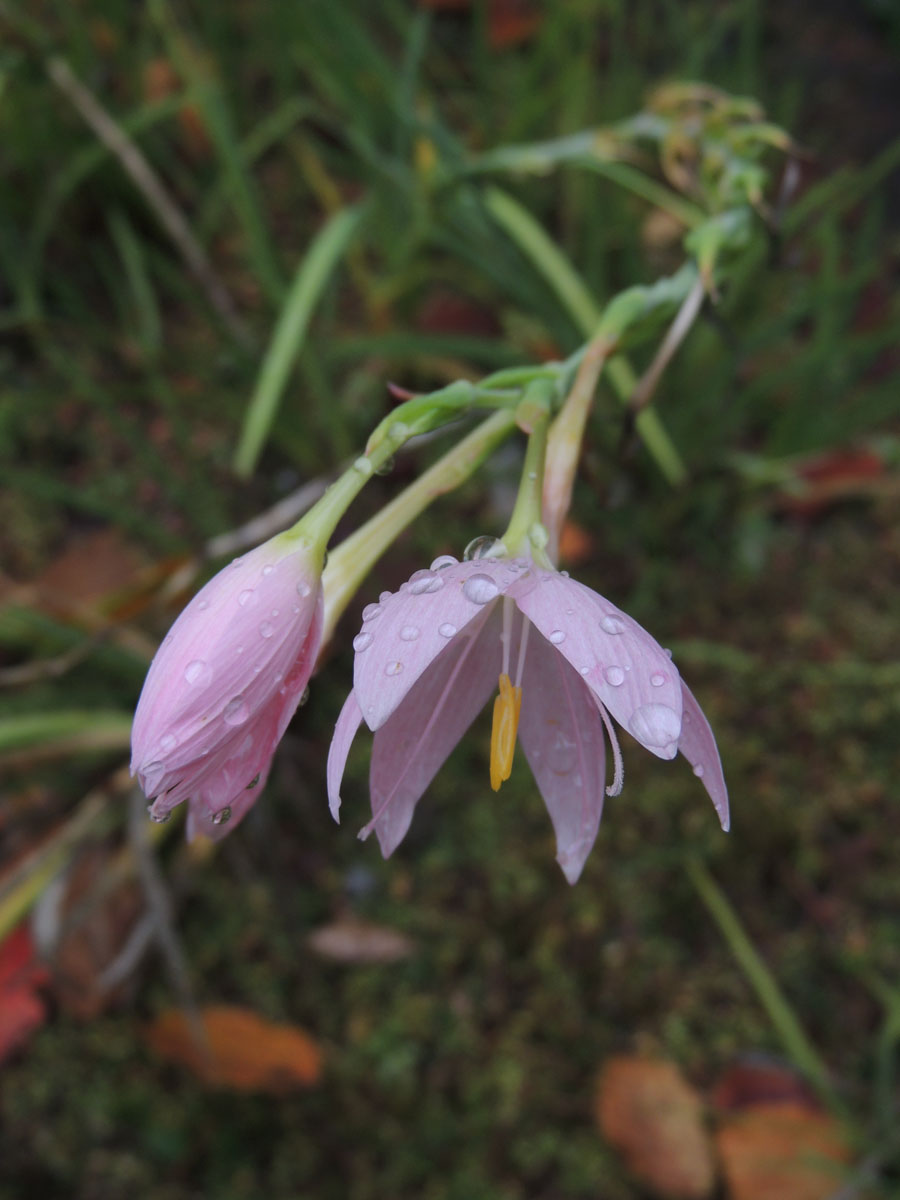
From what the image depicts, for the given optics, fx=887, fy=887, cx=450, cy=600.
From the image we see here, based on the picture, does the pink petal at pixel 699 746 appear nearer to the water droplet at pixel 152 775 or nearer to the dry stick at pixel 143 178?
the water droplet at pixel 152 775

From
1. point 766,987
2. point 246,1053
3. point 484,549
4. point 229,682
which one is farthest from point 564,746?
point 246,1053

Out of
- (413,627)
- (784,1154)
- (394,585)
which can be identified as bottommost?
(784,1154)

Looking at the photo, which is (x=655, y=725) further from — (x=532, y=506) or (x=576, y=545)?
(x=576, y=545)

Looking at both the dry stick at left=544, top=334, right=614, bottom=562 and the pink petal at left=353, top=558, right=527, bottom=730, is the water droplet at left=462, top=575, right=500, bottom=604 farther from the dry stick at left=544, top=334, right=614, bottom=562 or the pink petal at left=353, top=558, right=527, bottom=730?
the dry stick at left=544, top=334, right=614, bottom=562

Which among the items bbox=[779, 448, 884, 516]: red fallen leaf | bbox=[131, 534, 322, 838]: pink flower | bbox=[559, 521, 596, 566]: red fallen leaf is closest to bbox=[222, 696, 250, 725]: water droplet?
bbox=[131, 534, 322, 838]: pink flower

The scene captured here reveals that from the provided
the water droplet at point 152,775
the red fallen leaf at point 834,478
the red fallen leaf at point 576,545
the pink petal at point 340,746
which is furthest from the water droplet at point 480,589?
the red fallen leaf at point 834,478

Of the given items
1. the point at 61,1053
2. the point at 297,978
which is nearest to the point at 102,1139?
the point at 61,1053
